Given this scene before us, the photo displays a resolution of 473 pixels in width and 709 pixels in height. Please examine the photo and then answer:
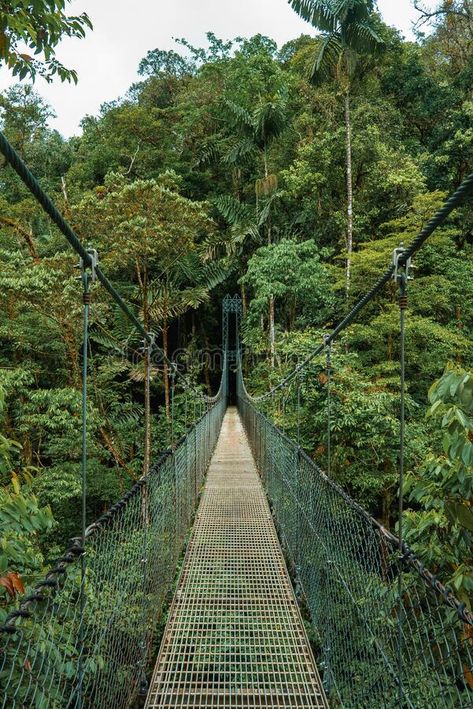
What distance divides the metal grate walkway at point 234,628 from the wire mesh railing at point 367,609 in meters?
0.12

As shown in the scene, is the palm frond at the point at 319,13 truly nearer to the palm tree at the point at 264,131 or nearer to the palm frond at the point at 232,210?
the palm tree at the point at 264,131

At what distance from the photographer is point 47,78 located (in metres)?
1.57

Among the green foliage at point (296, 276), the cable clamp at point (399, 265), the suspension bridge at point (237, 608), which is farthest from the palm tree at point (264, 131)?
the cable clamp at point (399, 265)

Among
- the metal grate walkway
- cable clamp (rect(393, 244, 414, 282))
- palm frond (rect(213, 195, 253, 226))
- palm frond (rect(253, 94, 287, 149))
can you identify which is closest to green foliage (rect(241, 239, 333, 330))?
palm frond (rect(213, 195, 253, 226))

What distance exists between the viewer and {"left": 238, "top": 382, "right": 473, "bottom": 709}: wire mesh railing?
0.88m

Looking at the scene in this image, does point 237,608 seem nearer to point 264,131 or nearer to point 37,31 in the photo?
point 37,31

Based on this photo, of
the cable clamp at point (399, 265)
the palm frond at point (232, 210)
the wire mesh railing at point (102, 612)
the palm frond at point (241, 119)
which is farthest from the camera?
the palm frond at point (232, 210)

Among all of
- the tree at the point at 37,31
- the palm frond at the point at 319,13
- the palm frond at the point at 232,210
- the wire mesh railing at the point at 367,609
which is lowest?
the wire mesh railing at the point at 367,609

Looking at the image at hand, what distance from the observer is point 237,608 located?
2.17m

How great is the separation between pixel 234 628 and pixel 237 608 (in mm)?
131

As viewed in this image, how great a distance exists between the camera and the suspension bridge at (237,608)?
0.91 meters

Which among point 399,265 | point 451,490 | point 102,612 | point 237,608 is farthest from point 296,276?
point 102,612

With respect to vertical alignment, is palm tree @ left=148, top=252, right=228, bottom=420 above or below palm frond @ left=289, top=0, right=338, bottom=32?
below

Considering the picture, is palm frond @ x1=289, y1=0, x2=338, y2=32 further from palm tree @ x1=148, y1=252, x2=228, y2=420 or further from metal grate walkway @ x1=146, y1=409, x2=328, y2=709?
metal grate walkway @ x1=146, y1=409, x2=328, y2=709
